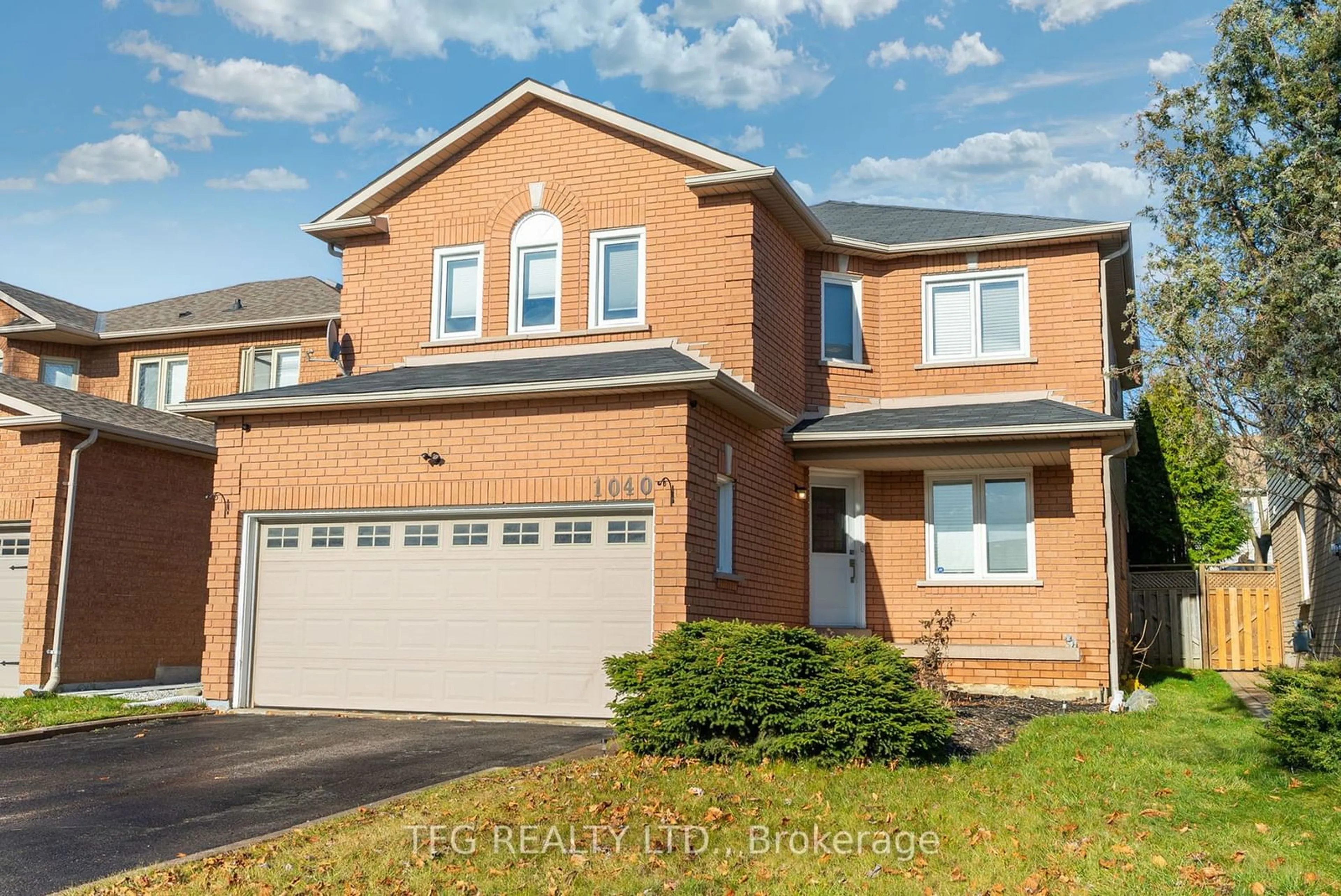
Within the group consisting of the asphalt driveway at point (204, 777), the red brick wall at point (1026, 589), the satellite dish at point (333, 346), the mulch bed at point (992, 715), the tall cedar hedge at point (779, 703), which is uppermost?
the satellite dish at point (333, 346)

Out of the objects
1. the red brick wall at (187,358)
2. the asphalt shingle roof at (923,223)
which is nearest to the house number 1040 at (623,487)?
the asphalt shingle roof at (923,223)

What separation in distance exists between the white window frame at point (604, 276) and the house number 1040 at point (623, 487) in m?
3.39

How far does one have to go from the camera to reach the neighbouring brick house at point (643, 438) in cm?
1296

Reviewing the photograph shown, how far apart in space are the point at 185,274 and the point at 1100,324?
2241 cm

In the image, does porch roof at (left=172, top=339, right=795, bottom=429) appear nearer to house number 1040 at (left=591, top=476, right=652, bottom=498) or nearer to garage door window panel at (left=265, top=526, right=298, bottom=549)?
house number 1040 at (left=591, top=476, right=652, bottom=498)

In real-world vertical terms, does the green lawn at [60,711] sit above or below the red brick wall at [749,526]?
below

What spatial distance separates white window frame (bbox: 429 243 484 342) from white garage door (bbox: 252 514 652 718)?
3.55m

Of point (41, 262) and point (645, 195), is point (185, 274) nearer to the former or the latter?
point (41, 262)

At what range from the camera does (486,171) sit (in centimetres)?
1659

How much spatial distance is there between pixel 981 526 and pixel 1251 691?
421 centimetres

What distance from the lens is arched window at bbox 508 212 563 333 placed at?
52.7 feet

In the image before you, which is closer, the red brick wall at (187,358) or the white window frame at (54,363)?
the red brick wall at (187,358)

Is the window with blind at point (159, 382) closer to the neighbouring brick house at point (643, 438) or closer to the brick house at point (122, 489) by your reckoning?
the brick house at point (122, 489)

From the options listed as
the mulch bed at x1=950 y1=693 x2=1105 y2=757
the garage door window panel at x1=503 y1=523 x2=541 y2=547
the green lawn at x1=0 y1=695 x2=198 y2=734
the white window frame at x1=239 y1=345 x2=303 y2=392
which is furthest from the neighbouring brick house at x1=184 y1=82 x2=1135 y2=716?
the white window frame at x1=239 y1=345 x2=303 y2=392
